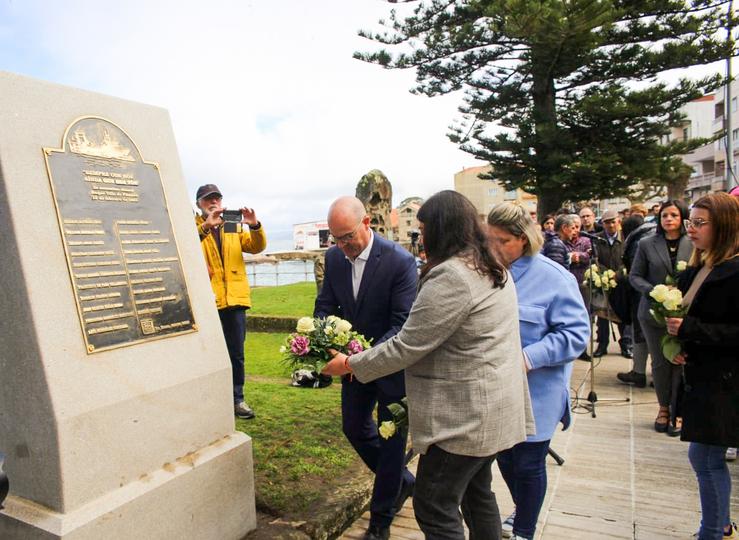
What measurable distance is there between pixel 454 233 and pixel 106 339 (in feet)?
5.49

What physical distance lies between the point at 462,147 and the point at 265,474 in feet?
46.6

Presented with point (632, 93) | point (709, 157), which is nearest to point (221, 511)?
point (632, 93)

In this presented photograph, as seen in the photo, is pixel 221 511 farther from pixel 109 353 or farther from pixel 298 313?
pixel 298 313

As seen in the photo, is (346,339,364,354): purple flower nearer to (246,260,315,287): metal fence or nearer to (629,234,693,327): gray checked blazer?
(629,234,693,327): gray checked blazer

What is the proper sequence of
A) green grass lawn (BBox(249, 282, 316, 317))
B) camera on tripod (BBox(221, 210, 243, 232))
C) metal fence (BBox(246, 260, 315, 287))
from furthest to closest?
metal fence (BBox(246, 260, 315, 287)) < green grass lawn (BBox(249, 282, 316, 317)) < camera on tripod (BBox(221, 210, 243, 232))

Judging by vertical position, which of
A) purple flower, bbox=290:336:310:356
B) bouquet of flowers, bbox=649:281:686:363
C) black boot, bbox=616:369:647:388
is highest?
purple flower, bbox=290:336:310:356

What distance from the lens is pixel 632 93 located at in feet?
47.1

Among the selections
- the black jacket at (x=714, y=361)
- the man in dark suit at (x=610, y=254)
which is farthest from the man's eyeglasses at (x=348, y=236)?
the man in dark suit at (x=610, y=254)

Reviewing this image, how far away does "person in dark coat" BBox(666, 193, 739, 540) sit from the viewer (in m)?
2.93

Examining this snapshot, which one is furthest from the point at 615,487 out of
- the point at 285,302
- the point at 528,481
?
the point at 285,302

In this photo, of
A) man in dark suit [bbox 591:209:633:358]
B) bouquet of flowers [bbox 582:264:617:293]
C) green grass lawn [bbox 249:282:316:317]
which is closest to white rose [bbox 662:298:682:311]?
bouquet of flowers [bbox 582:264:617:293]

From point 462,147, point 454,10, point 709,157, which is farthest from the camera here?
point 709,157

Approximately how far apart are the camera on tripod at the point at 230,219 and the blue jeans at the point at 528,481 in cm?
286

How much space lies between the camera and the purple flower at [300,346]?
287cm
